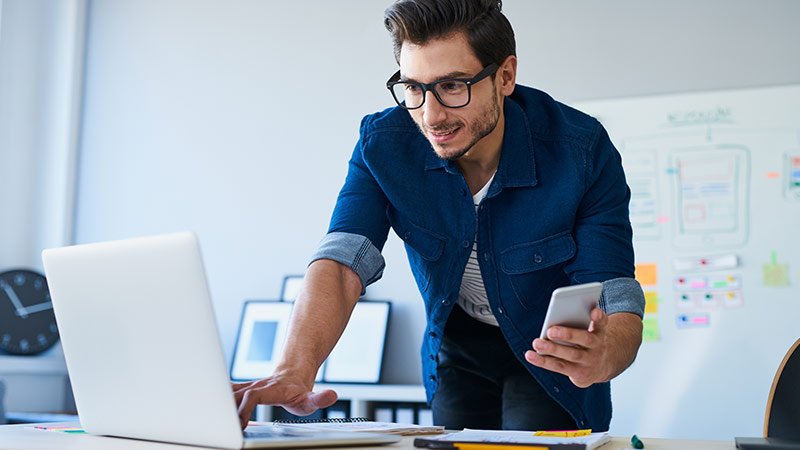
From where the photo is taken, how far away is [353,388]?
2967 mm

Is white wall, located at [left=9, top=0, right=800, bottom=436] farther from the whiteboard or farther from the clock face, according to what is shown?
the clock face

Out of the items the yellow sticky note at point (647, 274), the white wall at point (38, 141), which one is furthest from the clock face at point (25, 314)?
the yellow sticky note at point (647, 274)

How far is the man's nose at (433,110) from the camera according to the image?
1436 millimetres

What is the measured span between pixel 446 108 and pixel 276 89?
224cm

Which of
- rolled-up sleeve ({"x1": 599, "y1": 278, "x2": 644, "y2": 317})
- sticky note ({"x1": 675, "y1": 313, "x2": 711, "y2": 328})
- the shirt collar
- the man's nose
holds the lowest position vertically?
sticky note ({"x1": 675, "y1": 313, "x2": 711, "y2": 328})

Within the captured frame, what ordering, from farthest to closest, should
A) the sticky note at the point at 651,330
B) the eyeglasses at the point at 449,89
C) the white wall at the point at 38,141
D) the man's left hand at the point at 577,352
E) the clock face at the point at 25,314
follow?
1. the white wall at the point at 38,141
2. the clock face at the point at 25,314
3. the sticky note at the point at 651,330
4. the eyeglasses at the point at 449,89
5. the man's left hand at the point at 577,352

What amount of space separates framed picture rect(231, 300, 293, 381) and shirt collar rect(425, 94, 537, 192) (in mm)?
1798

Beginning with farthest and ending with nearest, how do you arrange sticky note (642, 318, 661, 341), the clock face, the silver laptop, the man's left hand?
1. the clock face
2. sticky note (642, 318, 661, 341)
3. the man's left hand
4. the silver laptop

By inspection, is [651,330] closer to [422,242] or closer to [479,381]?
[479,381]

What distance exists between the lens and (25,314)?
3361mm

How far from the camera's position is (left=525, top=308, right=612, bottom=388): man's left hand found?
104cm

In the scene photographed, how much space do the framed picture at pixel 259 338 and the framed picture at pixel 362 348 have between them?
25 centimetres

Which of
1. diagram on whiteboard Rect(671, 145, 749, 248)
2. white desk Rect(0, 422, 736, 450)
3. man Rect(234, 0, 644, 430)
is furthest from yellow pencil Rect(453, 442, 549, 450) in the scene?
diagram on whiteboard Rect(671, 145, 749, 248)

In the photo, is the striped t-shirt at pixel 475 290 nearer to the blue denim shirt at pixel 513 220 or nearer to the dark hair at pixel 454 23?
the blue denim shirt at pixel 513 220
